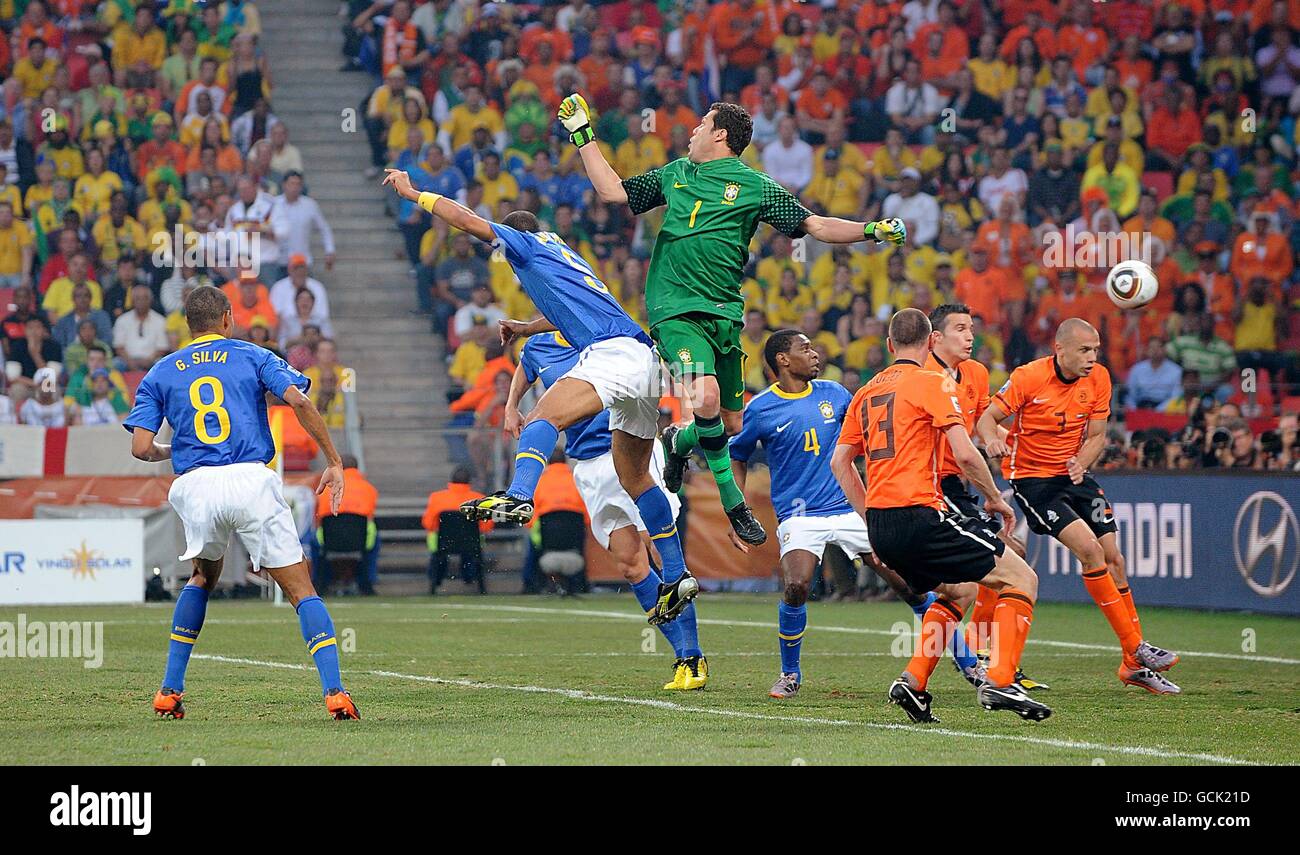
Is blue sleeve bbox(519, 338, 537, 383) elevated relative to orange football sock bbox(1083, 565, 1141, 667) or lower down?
elevated

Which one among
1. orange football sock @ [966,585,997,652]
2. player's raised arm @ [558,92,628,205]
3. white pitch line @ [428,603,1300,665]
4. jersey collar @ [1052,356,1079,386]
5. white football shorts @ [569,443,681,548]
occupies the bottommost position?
white pitch line @ [428,603,1300,665]

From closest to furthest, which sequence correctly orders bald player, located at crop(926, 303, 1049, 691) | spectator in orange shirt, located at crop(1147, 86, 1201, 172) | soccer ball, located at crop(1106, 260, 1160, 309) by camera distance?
bald player, located at crop(926, 303, 1049, 691) → soccer ball, located at crop(1106, 260, 1160, 309) → spectator in orange shirt, located at crop(1147, 86, 1201, 172)

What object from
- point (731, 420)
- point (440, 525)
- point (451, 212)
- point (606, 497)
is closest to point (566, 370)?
point (606, 497)

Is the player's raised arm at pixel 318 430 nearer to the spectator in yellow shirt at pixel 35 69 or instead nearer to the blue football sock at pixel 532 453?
the blue football sock at pixel 532 453

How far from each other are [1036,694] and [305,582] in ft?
14.6

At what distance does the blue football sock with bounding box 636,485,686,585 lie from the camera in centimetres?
1083

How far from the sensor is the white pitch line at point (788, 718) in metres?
8.04

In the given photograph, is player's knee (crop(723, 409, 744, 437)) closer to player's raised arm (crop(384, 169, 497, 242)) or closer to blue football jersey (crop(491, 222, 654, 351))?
blue football jersey (crop(491, 222, 654, 351))

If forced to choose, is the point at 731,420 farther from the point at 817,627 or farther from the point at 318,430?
the point at 817,627

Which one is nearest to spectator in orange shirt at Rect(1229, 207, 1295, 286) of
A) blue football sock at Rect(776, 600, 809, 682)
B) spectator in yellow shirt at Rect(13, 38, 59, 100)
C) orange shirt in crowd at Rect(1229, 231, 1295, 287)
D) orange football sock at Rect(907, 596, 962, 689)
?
orange shirt in crowd at Rect(1229, 231, 1295, 287)

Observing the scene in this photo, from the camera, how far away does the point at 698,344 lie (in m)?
9.74

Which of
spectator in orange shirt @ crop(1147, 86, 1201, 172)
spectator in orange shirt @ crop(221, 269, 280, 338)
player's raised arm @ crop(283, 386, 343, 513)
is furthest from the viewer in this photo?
spectator in orange shirt @ crop(1147, 86, 1201, 172)

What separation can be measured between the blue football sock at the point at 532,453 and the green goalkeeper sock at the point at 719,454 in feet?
3.33

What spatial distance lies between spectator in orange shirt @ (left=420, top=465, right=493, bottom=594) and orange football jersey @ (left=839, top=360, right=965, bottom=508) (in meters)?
10.3
